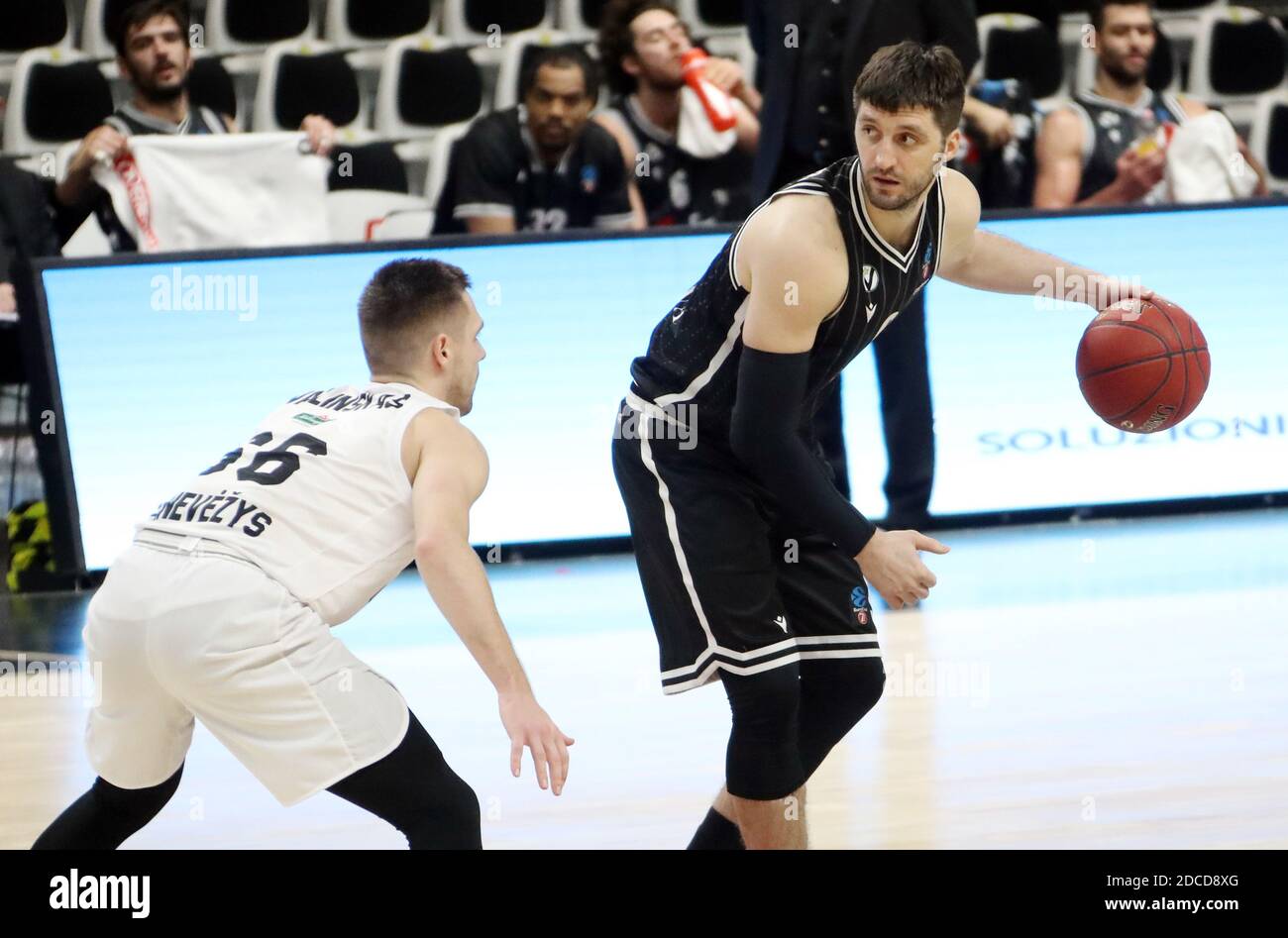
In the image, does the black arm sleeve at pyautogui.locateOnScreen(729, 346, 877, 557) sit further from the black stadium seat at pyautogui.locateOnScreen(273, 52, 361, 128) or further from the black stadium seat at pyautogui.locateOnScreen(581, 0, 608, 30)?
the black stadium seat at pyautogui.locateOnScreen(581, 0, 608, 30)

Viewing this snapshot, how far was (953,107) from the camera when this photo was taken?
3.21m

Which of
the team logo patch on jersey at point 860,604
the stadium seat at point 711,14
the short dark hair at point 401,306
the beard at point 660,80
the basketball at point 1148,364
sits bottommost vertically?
the team logo patch on jersey at point 860,604

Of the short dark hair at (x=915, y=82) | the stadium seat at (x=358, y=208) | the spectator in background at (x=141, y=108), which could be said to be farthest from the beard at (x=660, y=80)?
the short dark hair at (x=915, y=82)

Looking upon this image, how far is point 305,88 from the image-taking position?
9.02 m

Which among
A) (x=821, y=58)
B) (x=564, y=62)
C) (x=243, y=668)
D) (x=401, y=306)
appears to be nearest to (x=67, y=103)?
(x=564, y=62)

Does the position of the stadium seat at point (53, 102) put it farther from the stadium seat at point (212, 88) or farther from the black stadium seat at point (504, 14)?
the black stadium seat at point (504, 14)

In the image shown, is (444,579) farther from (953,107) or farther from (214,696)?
(953,107)

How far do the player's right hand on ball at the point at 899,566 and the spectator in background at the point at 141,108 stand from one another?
4705mm

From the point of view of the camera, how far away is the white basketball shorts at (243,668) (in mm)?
2773

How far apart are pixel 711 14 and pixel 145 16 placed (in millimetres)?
3630

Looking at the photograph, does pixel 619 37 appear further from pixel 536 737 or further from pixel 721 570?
pixel 536 737

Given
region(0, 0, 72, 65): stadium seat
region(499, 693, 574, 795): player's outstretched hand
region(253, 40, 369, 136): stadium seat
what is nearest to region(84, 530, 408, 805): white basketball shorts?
region(499, 693, 574, 795): player's outstretched hand

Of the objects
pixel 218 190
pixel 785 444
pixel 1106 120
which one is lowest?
pixel 218 190

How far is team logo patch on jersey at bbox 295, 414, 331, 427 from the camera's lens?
3.05 m
